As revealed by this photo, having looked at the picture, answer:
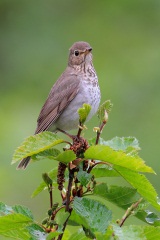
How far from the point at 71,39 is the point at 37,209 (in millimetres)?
6157

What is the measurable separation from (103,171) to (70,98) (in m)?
2.41

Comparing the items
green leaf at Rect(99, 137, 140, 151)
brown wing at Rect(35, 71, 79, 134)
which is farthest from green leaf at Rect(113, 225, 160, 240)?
brown wing at Rect(35, 71, 79, 134)

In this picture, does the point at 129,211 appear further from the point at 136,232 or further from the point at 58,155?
the point at 58,155

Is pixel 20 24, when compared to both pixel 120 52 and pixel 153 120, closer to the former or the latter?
pixel 120 52

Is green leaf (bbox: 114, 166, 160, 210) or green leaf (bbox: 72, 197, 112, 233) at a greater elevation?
green leaf (bbox: 114, 166, 160, 210)

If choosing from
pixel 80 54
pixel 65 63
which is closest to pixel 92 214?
pixel 80 54

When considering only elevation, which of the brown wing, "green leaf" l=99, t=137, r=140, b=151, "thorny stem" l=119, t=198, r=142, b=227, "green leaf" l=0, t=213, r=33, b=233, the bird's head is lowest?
"green leaf" l=0, t=213, r=33, b=233

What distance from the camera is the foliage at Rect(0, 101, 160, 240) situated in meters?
3.08

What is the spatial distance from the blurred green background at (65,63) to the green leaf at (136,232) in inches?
158

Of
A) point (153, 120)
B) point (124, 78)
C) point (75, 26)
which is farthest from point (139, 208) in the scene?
point (75, 26)

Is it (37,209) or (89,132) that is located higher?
(89,132)

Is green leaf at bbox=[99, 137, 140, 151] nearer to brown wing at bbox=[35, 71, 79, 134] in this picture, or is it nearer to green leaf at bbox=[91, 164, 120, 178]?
green leaf at bbox=[91, 164, 120, 178]

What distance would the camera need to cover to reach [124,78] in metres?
10.4

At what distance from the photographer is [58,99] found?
574cm
